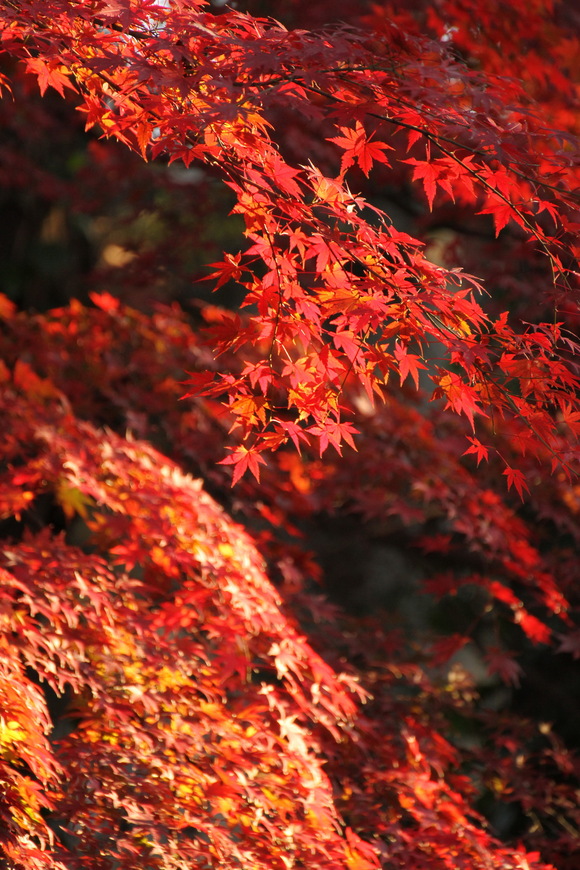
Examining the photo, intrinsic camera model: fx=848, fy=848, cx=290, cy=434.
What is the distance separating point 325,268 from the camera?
2.09 metres

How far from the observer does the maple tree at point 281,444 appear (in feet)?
6.88

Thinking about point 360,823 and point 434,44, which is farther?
point 360,823

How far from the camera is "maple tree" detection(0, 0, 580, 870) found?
6.88 ft

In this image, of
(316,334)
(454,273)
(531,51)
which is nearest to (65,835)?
(316,334)

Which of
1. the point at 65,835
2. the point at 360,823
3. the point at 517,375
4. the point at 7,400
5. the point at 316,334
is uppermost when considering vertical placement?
the point at 517,375

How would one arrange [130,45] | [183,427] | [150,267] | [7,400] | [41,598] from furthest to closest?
[150,267], [183,427], [7,400], [41,598], [130,45]

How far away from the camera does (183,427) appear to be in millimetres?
4949

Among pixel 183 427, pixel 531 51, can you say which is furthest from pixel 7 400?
pixel 531 51

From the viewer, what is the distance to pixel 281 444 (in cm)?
318

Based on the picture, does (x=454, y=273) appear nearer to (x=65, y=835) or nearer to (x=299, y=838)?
(x=299, y=838)

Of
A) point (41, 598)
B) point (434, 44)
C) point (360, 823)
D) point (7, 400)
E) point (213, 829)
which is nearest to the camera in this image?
point (434, 44)

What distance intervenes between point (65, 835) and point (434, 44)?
3525 millimetres

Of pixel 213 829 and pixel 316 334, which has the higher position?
pixel 316 334

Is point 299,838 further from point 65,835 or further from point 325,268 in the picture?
point 325,268
